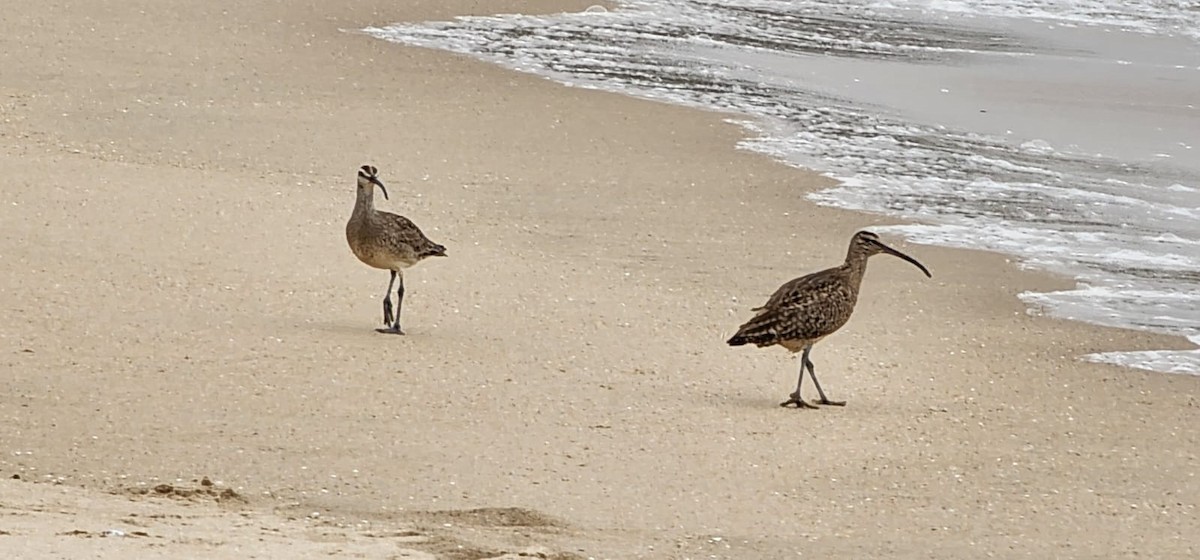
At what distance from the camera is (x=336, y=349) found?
9.40 metres

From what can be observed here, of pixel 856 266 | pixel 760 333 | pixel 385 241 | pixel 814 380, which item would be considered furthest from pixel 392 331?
pixel 856 266

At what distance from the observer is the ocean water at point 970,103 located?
529 inches

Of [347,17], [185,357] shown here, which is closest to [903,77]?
[347,17]

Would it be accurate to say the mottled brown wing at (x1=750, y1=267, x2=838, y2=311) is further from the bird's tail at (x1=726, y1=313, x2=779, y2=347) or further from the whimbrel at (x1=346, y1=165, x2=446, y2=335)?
the whimbrel at (x1=346, y1=165, x2=446, y2=335)

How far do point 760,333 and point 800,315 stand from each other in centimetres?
20

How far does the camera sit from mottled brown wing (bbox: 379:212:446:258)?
10.1 metres

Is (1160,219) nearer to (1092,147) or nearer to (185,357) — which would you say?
(1092,147)

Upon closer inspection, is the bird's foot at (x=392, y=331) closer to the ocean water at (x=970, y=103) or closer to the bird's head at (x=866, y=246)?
→ the bird's head at (x=866, y=246)

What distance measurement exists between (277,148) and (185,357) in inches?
223

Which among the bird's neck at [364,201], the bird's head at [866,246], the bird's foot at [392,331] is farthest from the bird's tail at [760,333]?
the bird's neck at [364,201]

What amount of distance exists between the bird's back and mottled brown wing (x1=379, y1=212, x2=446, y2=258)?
68.4 inches

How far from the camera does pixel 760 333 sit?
9.38 meters

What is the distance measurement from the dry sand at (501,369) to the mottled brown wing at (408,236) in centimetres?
39

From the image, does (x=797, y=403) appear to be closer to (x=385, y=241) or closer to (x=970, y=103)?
(x=385, y=241)
